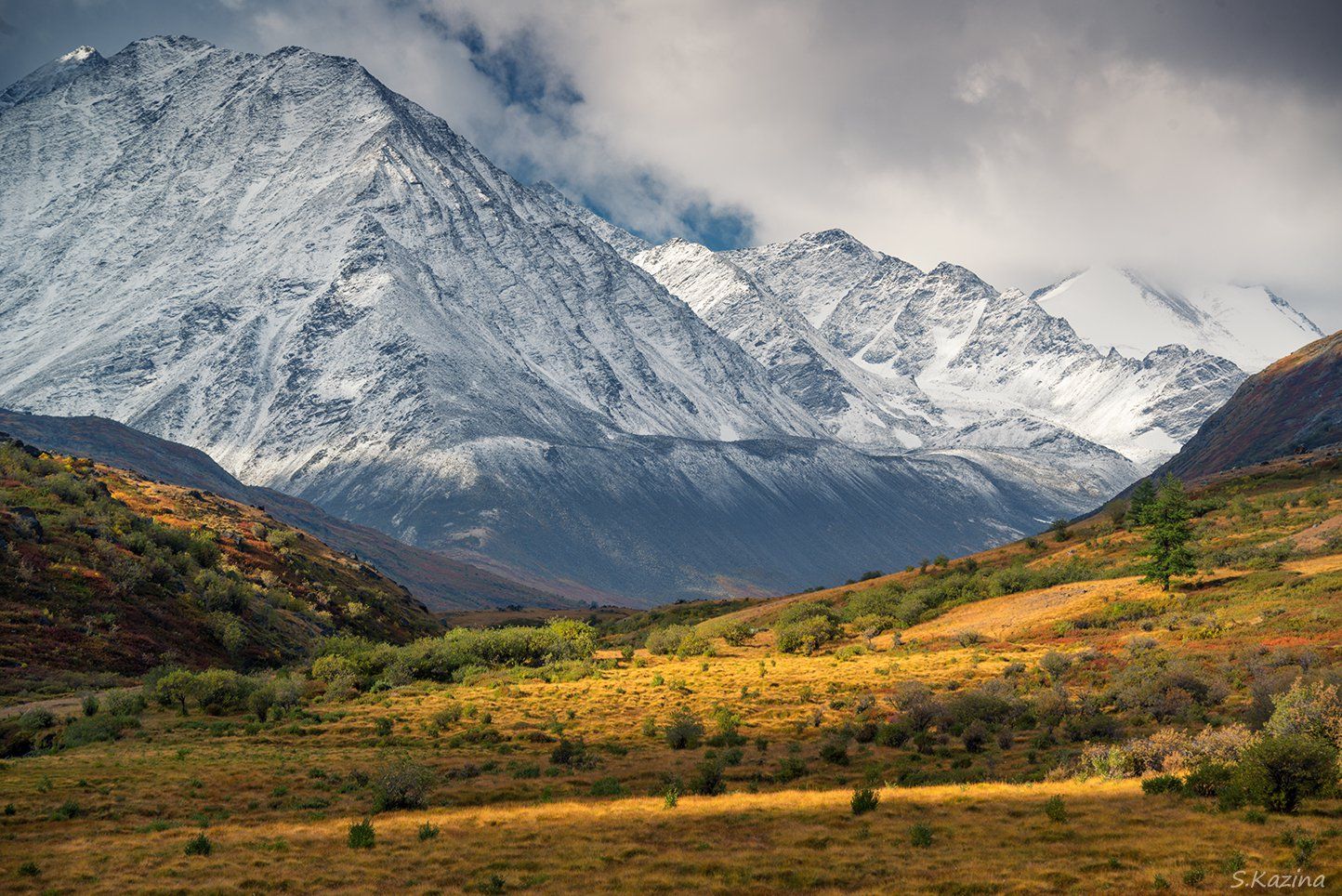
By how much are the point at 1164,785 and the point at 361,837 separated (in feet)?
65.6

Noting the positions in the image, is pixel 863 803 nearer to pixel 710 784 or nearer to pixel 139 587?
pixel 710 784

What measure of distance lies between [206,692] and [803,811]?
1180 inches

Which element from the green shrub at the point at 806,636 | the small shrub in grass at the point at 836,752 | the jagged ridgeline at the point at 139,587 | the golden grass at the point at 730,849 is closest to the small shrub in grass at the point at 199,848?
the golden grass at the point at 730,849

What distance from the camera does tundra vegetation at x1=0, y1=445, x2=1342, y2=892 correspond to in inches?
793

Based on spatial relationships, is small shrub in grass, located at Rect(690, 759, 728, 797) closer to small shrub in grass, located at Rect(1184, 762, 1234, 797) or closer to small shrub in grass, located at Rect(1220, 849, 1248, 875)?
small shrub in grass, located at Rect(1184, 762, 1234, 797)

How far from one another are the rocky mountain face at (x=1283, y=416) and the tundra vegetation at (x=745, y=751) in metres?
110

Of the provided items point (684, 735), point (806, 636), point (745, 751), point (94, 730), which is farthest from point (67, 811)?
point (806, 636)

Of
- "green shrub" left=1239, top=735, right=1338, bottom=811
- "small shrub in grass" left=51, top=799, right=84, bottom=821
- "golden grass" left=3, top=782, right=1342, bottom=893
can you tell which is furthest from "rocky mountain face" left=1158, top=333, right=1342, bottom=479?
"small shrub in grass" left=51, top=799, right=84, bottom=821

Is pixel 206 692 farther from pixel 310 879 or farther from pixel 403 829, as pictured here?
pixel 310 879

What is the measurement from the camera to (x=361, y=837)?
22625 mm

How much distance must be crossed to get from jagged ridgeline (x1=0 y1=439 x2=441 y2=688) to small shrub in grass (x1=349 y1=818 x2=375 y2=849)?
31.4m

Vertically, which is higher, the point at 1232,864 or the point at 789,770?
the point at 1232,864

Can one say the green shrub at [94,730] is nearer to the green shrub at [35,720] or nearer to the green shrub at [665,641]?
the green shrub at [35,720]

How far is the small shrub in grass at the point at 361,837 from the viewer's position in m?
22.5
